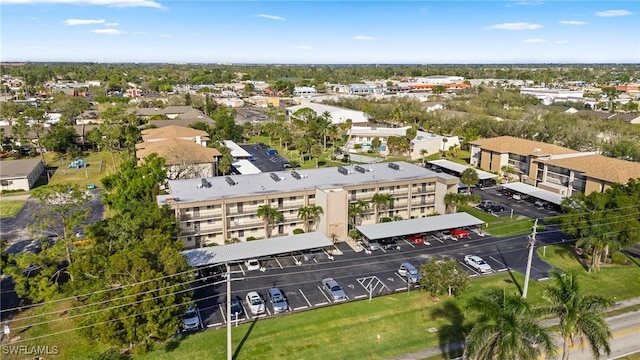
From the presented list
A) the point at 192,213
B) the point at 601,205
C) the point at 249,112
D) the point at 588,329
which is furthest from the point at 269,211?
the point at 249,112

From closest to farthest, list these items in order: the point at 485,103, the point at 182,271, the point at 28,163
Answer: the point at 182,271 → the point at 28,163 → the point at 485,103

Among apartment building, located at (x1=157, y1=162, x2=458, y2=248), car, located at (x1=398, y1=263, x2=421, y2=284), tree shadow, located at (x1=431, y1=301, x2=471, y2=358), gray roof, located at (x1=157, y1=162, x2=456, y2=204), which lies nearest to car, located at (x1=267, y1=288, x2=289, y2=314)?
car, located at (x1=398, y1=263, x2=421, y2=284)

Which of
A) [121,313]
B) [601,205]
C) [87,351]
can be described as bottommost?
[87,351]

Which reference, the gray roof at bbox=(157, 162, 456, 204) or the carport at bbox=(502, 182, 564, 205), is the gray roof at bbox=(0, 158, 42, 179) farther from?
the carport at bbox=(502, 182, 564, 205)

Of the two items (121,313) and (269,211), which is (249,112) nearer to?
(269,211)

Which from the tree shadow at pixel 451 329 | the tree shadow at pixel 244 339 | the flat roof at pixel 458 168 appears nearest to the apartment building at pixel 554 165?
the flat roof at pixel 458 168

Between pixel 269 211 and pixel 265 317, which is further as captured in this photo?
pixel 269 211
